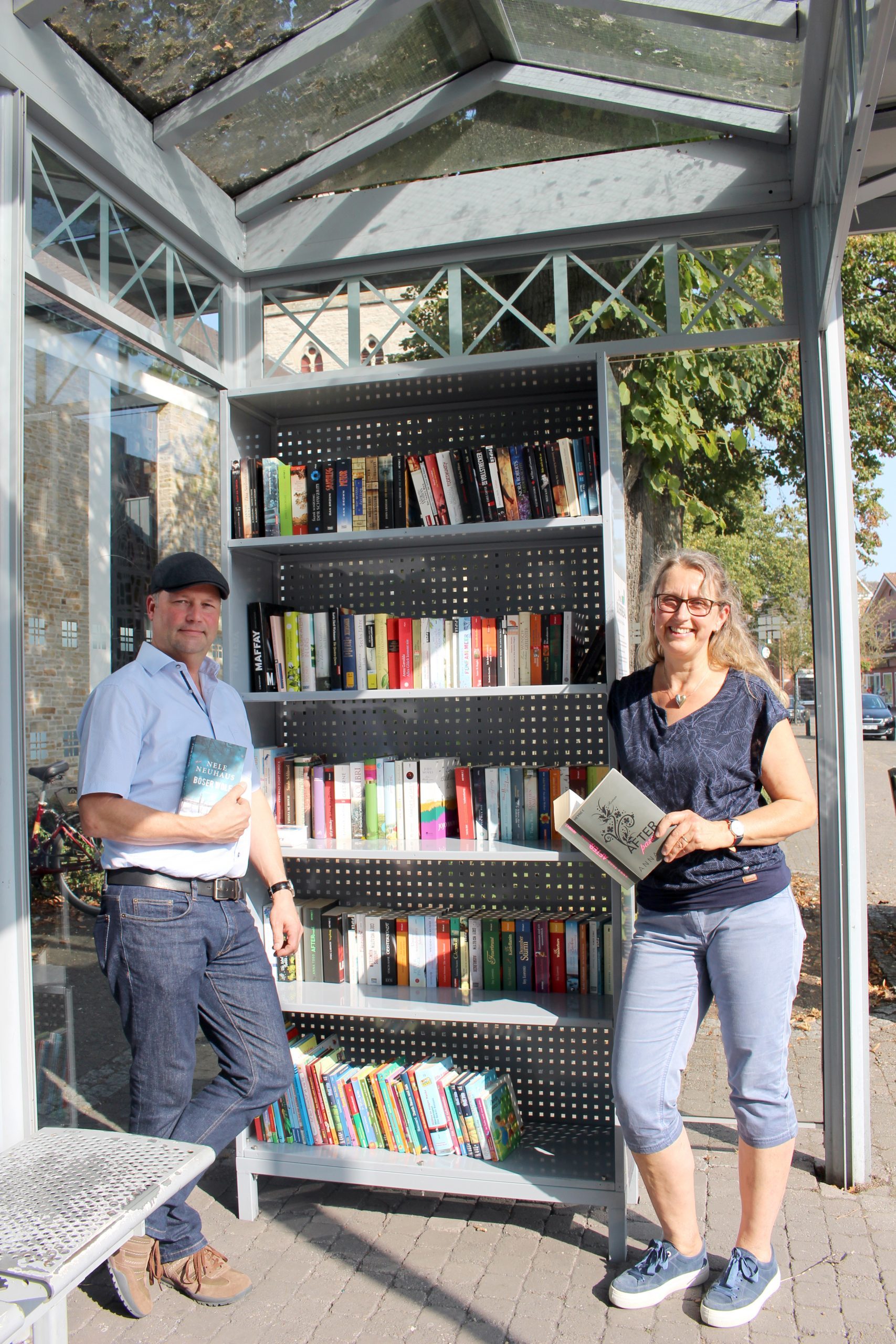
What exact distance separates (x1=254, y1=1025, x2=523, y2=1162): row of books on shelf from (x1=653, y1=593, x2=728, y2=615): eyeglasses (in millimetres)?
1837

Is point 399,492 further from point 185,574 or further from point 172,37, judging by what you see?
point 172,37

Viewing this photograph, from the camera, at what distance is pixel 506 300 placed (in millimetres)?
3662

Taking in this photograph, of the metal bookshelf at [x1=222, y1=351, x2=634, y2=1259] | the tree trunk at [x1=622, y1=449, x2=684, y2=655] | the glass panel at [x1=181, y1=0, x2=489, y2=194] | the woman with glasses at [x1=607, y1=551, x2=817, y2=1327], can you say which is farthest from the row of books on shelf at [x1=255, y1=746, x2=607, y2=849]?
the tree trunk at [x1=622, y1=449, x2=684, y2=655]

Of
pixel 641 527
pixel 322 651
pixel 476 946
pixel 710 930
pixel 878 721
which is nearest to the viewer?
pixel 710 930

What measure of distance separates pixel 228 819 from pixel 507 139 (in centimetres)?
275

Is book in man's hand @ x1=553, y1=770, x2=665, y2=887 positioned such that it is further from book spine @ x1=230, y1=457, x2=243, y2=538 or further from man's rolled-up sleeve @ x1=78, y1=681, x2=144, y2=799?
book spine @ x1=230, y1=457, x2=243, y2=538

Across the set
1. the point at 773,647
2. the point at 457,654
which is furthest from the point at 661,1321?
the point at 773,647

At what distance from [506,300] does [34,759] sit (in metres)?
2.38

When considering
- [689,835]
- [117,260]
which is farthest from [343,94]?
[689,835]

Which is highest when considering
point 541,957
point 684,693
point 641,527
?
point 641,527

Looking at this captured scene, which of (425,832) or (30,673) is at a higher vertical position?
(30,673)

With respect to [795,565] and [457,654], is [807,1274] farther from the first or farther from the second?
[795,565]

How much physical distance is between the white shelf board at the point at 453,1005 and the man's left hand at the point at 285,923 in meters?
0.24

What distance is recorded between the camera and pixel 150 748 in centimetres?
282
